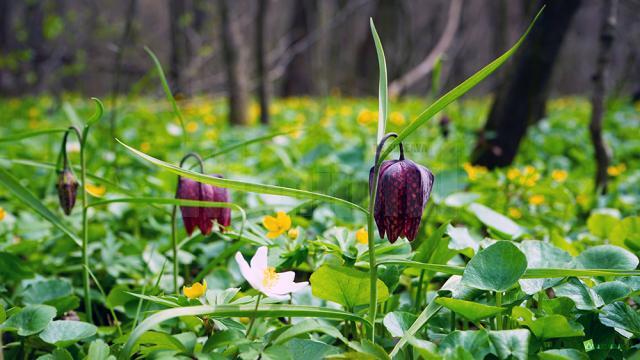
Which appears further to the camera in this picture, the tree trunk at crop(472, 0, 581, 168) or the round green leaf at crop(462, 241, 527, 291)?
the tree trunk at crop(472, 0, 581, 168)

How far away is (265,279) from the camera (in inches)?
31.7

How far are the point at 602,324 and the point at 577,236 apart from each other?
0.57 metres

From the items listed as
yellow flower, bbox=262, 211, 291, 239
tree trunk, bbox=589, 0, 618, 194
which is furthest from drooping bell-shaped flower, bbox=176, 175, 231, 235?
tree trunk, bbox=589, 0, 618, 194

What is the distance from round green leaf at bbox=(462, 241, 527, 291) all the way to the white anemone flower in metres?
0.24

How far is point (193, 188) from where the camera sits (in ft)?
3.61

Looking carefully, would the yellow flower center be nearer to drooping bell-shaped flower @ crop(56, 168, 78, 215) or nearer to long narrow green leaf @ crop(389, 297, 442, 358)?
long narrow green leaf @ crop(389, 297, 442, 358)

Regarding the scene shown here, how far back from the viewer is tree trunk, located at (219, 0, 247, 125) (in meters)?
4.08

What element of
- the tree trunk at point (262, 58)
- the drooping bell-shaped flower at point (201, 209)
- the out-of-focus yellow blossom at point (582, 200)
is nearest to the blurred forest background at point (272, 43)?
the tree trunk at point (262, 58)

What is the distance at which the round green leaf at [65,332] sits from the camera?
2.93 feet

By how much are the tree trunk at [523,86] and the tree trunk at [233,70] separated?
2.12 m

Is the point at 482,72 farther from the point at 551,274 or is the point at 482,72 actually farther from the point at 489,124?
the point at 489,124

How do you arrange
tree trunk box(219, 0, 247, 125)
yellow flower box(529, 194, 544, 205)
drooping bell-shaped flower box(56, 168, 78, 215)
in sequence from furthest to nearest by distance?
tree trunk box(219, 0, 247, 125) → yellow flower box(529, 194, 544, 205) → drooping bell-shaped flower box(56, 168, 78, 215)

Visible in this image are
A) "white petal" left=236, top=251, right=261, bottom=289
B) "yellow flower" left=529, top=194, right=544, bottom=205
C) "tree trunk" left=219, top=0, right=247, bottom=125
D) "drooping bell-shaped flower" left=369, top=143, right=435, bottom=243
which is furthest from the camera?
"tree trunk" left=219, top=0, right=247, bottom=125

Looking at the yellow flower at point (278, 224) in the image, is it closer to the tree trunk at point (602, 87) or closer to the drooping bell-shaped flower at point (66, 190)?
the drooping bell-shaped flower at point (66, 190)
